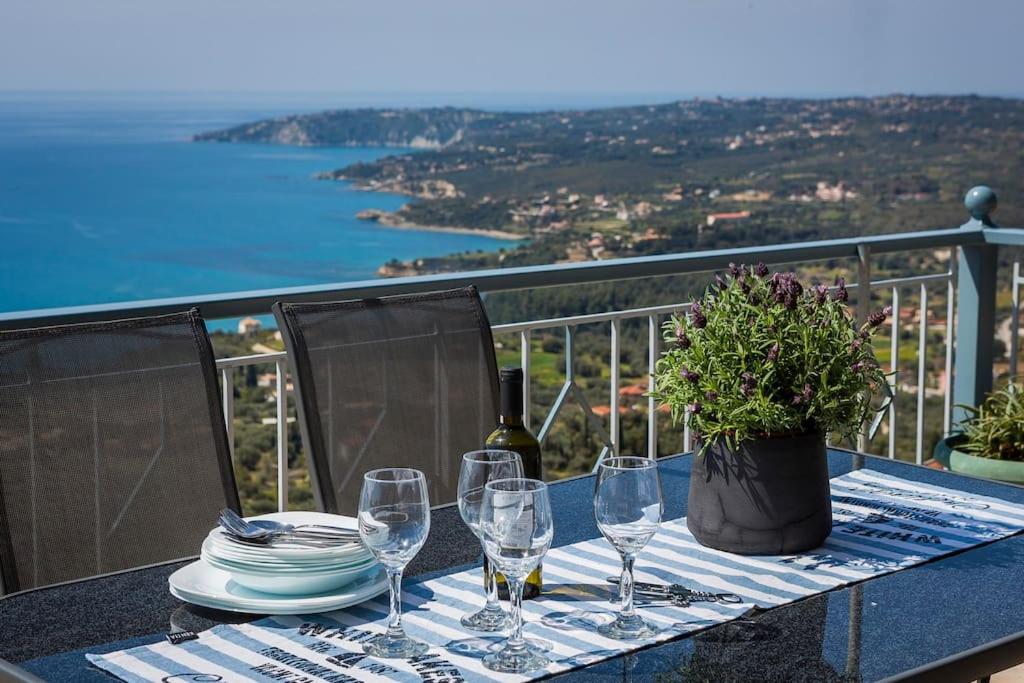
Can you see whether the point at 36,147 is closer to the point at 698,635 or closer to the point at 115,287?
the point at 115,287

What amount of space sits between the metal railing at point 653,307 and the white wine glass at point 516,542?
2.63ft

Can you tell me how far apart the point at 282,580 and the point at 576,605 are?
1.15ft

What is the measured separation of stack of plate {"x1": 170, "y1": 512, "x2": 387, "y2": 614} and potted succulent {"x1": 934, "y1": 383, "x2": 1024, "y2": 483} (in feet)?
5.95

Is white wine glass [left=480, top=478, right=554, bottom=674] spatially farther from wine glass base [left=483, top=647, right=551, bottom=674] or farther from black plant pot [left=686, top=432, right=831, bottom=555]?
black plant pot [left=686, top=432, right=831, bottom=555]

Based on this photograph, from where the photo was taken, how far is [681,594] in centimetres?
141

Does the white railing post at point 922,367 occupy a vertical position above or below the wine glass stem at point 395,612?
below

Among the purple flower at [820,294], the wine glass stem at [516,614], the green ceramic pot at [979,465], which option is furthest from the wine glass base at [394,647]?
the green ceramic pot at [979,465]

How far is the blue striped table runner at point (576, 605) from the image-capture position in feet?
3.95

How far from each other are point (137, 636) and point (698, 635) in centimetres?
62

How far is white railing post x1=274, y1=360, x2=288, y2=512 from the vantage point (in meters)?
2.88

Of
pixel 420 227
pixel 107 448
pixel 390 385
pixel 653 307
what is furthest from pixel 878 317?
pixel 420 227

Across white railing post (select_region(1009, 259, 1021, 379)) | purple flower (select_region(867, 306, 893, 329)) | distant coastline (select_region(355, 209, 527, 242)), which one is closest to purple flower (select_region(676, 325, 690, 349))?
purple flower (select_region(867, 306, 893, 329))

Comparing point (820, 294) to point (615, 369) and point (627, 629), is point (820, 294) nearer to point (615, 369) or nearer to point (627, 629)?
point (627, 629)

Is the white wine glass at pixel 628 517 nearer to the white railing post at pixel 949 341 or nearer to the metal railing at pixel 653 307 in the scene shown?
the metal railing at pixel 653 307
